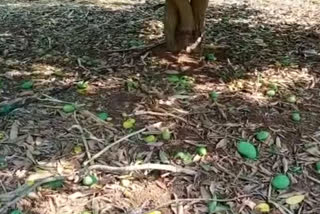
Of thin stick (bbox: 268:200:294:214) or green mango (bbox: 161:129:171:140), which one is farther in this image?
green mango (bbox: 161:129:171:140)

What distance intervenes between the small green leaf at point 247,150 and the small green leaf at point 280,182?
0.59ft

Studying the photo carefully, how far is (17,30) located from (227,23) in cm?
179

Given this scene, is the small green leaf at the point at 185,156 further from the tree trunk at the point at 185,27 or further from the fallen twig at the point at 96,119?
the tree trunk at the point at 185,27

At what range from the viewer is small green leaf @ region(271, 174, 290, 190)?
2.34 m

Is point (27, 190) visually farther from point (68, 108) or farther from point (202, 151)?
point (202, 151)

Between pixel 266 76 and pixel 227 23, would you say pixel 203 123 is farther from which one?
pixel 227 23

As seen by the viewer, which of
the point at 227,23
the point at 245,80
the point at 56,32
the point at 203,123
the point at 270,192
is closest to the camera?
the point at 270,192

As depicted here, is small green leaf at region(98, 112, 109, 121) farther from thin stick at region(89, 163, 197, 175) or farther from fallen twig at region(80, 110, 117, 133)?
thin stick at region(89, 163, 197, 175)

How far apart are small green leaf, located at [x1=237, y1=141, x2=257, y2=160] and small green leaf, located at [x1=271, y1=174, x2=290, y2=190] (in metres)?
0.18

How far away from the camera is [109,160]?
2.48 metres

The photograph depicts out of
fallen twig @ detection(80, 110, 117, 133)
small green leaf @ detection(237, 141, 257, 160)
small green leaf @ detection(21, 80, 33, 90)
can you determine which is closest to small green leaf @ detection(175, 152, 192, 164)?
small green leaf @ detection(237, 141, 257, 160)

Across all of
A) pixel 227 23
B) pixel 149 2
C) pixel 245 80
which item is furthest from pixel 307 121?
pixel 149 2

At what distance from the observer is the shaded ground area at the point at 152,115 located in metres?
2.30

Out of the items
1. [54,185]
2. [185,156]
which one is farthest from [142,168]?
[54,185]
